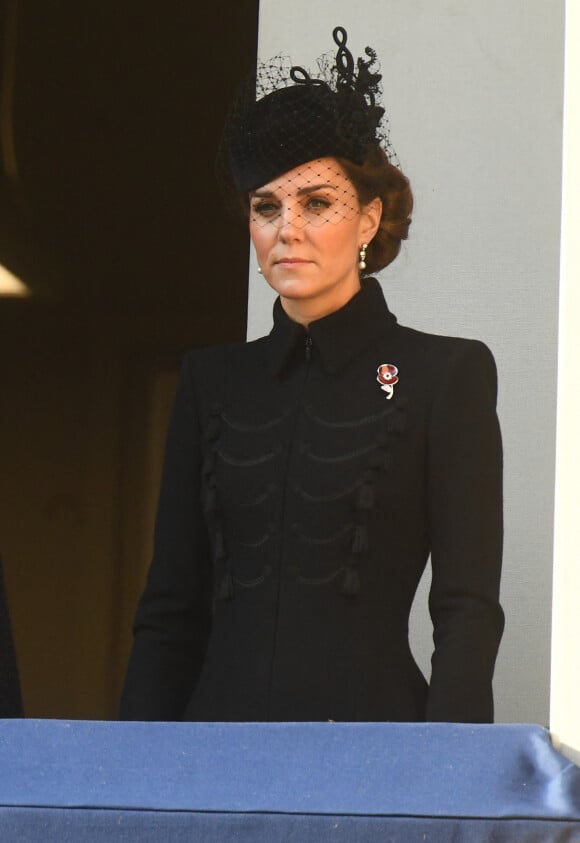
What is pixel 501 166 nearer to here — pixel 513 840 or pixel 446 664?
pixel 446 664

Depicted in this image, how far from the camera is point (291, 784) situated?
70cm

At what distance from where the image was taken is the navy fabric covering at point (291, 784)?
2.23ft

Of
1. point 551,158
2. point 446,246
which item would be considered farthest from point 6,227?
point 551,158

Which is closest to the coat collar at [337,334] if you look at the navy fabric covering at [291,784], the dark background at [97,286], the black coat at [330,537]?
the black coat at [330,537]

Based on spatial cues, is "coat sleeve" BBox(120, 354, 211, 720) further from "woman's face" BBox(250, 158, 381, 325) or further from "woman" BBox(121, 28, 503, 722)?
"woman's face" BBox(250, 158, 381, 325)

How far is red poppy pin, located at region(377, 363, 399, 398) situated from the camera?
1.71 m

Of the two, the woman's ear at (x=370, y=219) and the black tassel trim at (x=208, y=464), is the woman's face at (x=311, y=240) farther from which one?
the black tassel trim at (x=208, y=464)

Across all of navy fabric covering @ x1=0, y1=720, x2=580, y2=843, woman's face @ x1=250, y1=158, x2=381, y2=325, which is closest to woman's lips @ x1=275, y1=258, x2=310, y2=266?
woman's face @ x1=250, y1=158, x2=381, y2=325

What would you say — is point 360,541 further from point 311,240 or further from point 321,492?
point 311,240

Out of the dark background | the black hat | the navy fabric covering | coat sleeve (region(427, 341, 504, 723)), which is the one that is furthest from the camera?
the dark background

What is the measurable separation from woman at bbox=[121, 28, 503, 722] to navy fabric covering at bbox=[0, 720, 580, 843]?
0.89m

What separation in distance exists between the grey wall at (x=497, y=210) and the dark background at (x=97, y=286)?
0.20 metres

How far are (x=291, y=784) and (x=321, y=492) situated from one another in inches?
39.0

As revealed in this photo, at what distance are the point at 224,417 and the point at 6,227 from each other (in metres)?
0.91
